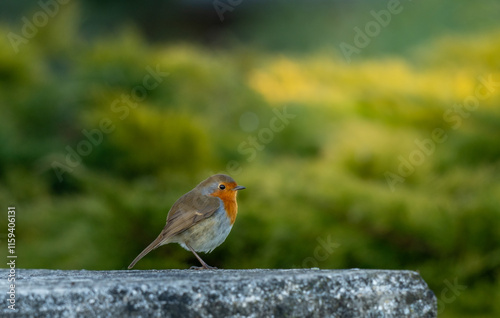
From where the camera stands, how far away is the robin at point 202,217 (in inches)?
115

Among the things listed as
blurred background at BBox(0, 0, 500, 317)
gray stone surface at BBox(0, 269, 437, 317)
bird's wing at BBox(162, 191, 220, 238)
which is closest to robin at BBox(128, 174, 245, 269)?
bird's wing at BBox(162, 191, 220, 238)

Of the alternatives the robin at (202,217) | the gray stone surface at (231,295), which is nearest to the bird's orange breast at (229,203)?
the robin at (202,217)

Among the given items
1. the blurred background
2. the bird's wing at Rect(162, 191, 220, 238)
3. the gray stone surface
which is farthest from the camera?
the blurred background

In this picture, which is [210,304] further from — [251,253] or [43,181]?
[43,181]

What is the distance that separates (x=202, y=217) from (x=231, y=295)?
41.8 inches

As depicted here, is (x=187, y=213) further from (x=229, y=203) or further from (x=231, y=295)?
(x=231, y=295)

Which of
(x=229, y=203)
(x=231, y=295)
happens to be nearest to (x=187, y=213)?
(x=229, y=203)

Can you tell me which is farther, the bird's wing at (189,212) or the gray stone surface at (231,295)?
the bird's wing at (189,212)

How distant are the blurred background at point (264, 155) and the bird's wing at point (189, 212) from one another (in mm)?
1063

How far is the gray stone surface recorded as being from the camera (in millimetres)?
1822

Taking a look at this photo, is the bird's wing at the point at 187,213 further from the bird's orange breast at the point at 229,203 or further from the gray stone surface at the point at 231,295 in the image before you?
the gray stone surface at the point at 231,295

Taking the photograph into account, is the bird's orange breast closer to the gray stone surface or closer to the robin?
the robin

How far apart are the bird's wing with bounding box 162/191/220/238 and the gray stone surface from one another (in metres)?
0.75

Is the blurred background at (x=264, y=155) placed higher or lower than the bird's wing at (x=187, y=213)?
lower
